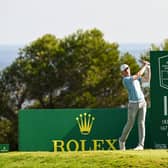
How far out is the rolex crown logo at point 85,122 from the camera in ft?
57.3

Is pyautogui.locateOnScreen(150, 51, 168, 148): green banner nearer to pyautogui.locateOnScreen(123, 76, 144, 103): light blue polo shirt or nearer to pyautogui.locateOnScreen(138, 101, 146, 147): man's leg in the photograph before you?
pyautogui.locateOnScreen(138, 101, 146, 147): man's leg

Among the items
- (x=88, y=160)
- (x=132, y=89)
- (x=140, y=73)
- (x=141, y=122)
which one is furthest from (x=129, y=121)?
(x=88, y=160)

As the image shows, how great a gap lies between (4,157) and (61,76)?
25029 mm

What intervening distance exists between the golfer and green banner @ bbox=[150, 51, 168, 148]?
2.05 feet

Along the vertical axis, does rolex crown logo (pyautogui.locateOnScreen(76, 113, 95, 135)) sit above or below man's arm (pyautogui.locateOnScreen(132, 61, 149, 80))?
below

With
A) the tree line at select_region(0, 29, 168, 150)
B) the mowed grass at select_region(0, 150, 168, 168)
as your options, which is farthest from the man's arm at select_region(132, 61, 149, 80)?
the tree line at select_region(0, 29, 168, 150)

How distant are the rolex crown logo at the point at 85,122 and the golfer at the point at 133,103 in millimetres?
1264

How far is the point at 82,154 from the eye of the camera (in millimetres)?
14047

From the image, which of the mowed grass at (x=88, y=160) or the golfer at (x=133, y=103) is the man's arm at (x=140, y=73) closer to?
the golfer at (x=133, y=103)

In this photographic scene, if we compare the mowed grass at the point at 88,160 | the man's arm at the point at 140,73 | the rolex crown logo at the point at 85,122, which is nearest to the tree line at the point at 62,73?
the rolex crown logo at the point at 85,122

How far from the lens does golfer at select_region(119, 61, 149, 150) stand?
16.0m

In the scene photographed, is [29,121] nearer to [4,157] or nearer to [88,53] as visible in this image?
[4,157]

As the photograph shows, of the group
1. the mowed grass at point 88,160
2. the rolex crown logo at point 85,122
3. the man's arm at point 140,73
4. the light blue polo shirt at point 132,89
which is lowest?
the mowed grass at point 88,160

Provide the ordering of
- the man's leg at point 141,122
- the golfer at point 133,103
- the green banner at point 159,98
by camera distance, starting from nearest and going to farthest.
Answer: the golfer at point 133,103
the man's leg at point 141,122
the green banner at point 159,98
